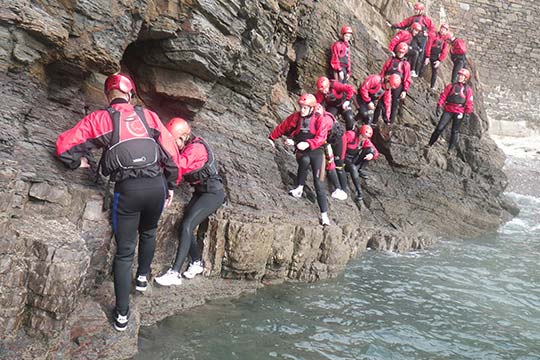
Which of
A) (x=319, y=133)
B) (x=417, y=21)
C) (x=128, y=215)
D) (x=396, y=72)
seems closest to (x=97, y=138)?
(x=128, y=215)

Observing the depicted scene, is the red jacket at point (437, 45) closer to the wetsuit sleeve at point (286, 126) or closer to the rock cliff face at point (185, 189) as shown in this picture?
the rock cliff face at point (185, 189)

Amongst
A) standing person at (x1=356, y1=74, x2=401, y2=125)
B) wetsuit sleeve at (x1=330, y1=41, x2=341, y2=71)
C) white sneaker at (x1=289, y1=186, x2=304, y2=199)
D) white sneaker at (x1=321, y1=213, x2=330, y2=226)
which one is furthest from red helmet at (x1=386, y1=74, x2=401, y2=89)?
white sneaker at (x1=321, y1=213, x2=330, y2=226)

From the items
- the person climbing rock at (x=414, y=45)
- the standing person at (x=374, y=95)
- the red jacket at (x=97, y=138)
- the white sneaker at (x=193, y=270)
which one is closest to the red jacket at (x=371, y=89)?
the standing person at (x=374, y=95)

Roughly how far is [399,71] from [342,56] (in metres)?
1.56

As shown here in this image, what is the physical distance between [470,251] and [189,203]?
7348 mm

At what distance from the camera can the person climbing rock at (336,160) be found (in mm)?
8992

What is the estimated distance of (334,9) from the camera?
11.7m

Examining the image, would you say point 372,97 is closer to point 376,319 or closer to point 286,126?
point 286,126

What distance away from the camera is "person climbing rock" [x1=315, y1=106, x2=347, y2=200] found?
8992 mm

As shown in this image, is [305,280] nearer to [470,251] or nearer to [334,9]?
[470,251]

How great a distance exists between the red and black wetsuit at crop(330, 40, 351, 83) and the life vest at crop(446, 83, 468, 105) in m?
3.17

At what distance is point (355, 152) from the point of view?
10383mm

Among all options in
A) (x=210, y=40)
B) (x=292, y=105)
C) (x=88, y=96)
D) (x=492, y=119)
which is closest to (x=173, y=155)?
(x=88, y=96)

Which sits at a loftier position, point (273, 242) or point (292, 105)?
point (292, 105)
